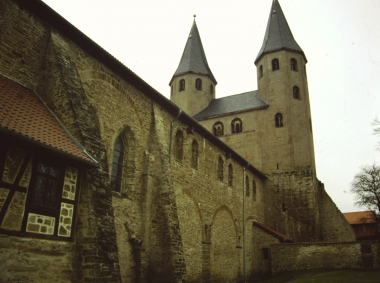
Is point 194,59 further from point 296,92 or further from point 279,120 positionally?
point 279,120

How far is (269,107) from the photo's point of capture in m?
30.1

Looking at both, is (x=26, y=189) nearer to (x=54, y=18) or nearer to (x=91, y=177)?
(x=91, y=177)

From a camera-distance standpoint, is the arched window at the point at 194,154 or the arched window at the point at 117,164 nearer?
the arched window at the point at 117,164

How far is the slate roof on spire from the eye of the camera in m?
35.2

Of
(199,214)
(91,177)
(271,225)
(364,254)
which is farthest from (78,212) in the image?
(271,225)

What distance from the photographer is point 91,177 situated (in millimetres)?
8992

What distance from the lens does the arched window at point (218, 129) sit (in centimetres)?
3178

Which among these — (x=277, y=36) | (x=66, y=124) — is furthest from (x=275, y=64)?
(x=66, y=124)

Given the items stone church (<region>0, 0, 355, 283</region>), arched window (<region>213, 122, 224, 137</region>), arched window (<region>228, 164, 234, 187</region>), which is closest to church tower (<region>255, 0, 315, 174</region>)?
stone church (<region>0, 0, 355, 283</region>)

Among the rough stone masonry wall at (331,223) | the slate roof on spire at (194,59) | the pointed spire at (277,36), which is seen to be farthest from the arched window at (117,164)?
the slate roof on spire at (194,59)

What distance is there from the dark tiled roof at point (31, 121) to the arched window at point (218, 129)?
75.8 ft

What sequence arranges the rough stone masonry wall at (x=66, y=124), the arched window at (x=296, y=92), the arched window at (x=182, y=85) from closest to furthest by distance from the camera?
the rough stone masonry wall at (x=66, y=124), the arched window at (x=296, y=92), the arched window at (x=182, y=85)

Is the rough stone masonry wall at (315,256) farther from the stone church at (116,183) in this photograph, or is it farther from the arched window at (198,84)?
the arched window at (198,84)

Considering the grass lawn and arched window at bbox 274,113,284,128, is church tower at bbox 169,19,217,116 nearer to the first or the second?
arched window at bbox 274,113,284,128
